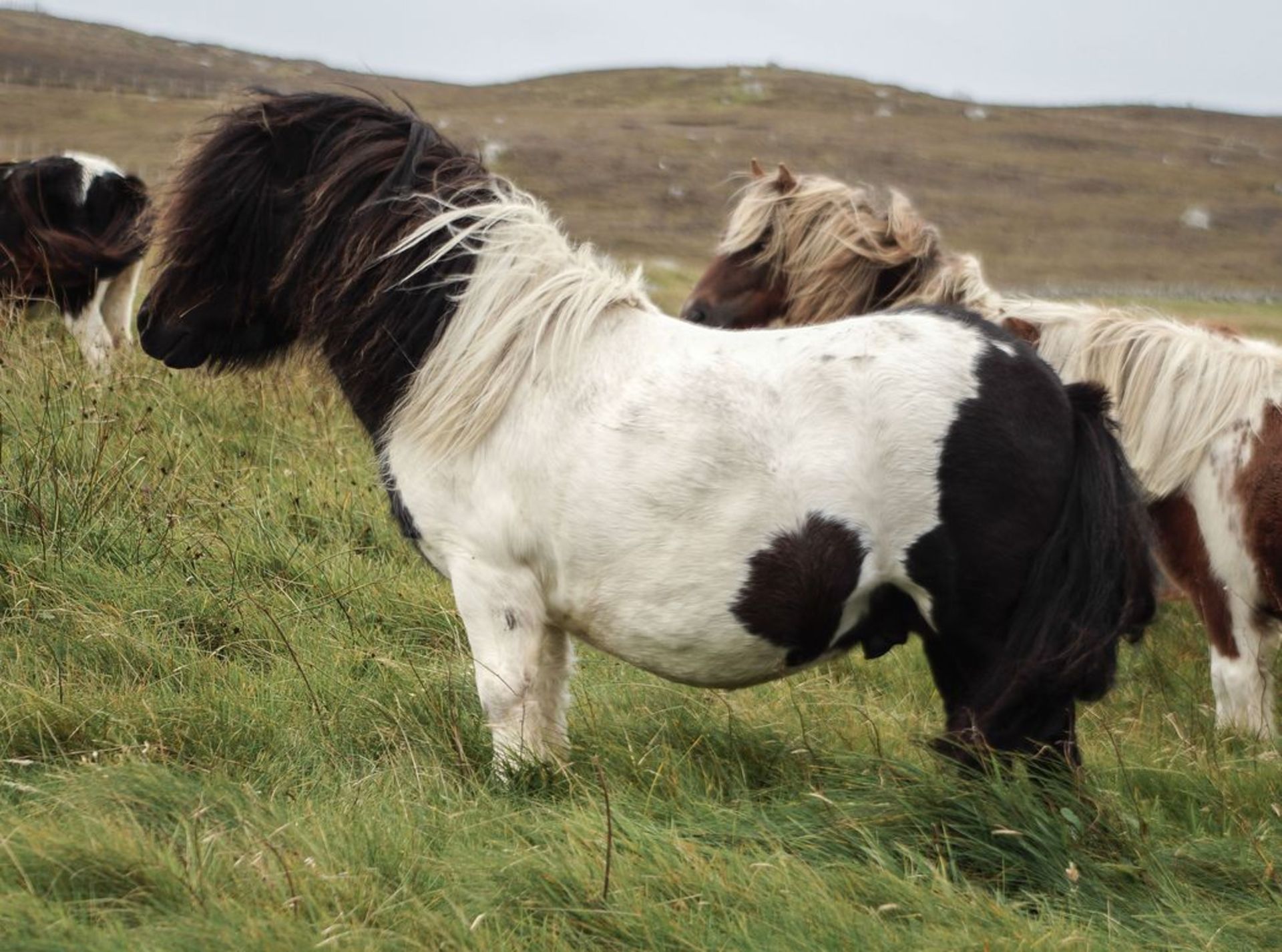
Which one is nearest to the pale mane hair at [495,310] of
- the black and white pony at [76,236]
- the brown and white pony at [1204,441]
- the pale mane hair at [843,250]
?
the brown and white pony at [1204,441]

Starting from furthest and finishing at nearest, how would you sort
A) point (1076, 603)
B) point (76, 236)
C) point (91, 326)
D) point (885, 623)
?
point (76, 236) → point (91, 326) → point (885, 623) → point (1076, 603)

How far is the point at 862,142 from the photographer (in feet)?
198

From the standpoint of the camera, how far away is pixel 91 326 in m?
8.86

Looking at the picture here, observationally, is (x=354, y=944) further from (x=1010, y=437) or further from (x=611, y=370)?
(x=1010, y=437)

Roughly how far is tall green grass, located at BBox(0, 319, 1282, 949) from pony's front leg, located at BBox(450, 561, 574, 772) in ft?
0.42

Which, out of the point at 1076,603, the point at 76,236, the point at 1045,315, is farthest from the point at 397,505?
the point at 76,236

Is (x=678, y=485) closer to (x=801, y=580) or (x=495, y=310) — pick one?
(x=801, y=580)

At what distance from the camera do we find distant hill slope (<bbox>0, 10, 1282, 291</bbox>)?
42.7 m

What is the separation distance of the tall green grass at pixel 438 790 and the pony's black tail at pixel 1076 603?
255 millimetres

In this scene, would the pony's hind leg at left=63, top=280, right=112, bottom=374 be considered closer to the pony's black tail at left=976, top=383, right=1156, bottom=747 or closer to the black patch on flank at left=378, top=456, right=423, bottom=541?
the black patch on flank at left=378, top=456, right=423, bottom=541

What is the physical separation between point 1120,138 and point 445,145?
80.7 m

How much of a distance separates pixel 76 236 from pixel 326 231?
22.3ft

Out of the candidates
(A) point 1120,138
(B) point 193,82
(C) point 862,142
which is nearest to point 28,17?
(B) point 193,82

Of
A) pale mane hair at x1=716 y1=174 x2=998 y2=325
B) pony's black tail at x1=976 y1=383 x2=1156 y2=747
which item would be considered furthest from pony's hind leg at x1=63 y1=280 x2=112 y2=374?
pony's black tail at x1=976 y1=383 x2=1156 y2=747
